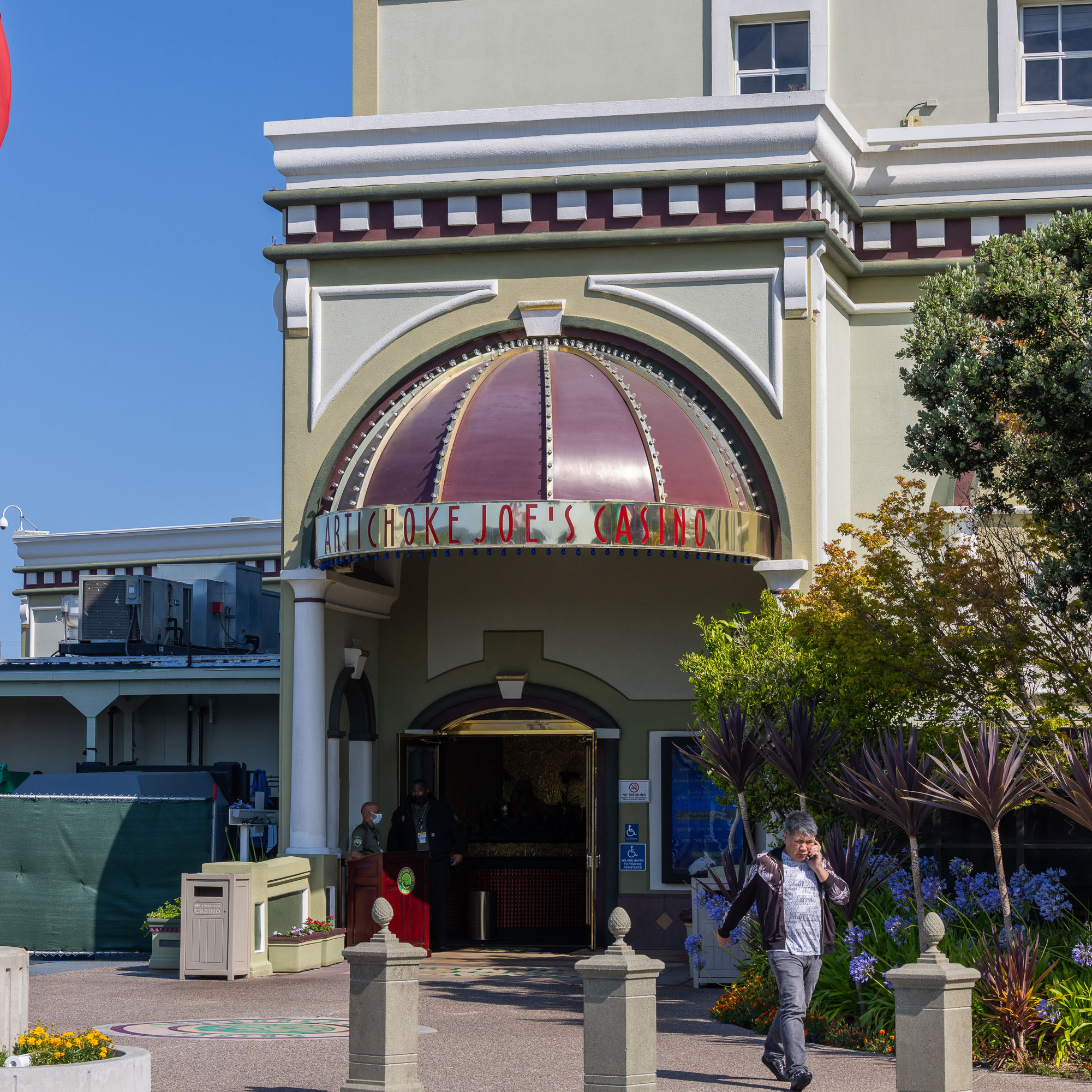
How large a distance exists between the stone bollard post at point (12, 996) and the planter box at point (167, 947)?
25.2 ft

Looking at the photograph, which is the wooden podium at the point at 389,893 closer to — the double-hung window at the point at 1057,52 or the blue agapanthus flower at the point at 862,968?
the blue agapanthus flower at the point at 862,968

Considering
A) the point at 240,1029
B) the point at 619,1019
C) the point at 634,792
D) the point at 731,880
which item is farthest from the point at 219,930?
the point at 619,1019

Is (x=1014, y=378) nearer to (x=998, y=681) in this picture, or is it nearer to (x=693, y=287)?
(x=998, y=681)

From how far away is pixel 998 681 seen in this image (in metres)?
15.6

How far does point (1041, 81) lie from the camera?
21.8m

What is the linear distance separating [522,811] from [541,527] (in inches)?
316

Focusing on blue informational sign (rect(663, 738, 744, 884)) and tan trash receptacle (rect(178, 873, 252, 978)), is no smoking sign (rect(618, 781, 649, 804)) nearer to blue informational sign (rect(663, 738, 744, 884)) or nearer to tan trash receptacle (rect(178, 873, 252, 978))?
blue informational sign (rect(663, 738, 744, 884))

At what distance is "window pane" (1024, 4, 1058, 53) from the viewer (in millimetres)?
21844

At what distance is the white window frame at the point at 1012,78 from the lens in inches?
843

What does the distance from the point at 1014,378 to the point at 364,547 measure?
720 centimetres

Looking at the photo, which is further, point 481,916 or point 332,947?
point 481,916

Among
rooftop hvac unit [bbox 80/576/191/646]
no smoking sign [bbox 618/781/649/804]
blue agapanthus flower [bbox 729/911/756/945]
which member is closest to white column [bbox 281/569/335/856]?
no smoking sign [bbox 618/781/649/804]

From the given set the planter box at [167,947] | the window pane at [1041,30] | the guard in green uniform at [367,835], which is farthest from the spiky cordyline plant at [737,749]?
the window pane at [1041,30]

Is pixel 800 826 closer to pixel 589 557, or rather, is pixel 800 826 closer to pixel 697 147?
pixel 589 557
